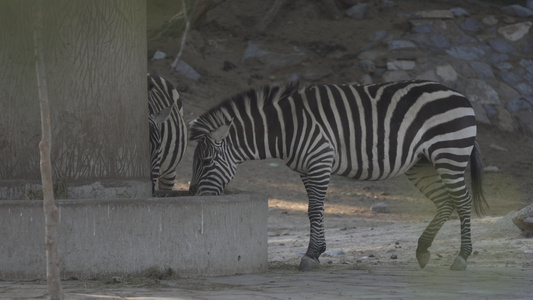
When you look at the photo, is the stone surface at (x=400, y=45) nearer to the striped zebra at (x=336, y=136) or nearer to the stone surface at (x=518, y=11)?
A: the stone surface at (x=518, y=11)

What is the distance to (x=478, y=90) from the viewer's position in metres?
16.2

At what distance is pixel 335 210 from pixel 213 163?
502cm

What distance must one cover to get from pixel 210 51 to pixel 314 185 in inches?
411

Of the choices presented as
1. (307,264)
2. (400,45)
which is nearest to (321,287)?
(307,264)

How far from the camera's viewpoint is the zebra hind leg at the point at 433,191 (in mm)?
7527

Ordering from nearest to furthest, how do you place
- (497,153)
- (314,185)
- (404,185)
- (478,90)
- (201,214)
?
(201,214) → (314,185) → (404,185) → (497,153) → (478,90)

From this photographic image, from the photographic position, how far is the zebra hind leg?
7527mm

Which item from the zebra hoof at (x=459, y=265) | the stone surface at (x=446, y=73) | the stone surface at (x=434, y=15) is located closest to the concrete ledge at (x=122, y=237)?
the zebra hoof at (x=459, y=265)

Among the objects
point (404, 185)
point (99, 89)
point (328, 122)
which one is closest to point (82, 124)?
point (99, 89)

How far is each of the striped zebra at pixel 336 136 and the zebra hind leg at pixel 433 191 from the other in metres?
0.04

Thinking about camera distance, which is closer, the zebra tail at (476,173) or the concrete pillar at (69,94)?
the concrete pillar at (69,94)

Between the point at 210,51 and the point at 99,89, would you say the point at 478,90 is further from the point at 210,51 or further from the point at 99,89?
the point at 99,89

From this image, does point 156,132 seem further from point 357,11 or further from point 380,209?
point 357,11

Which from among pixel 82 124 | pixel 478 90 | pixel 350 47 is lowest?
pixel 82 124
